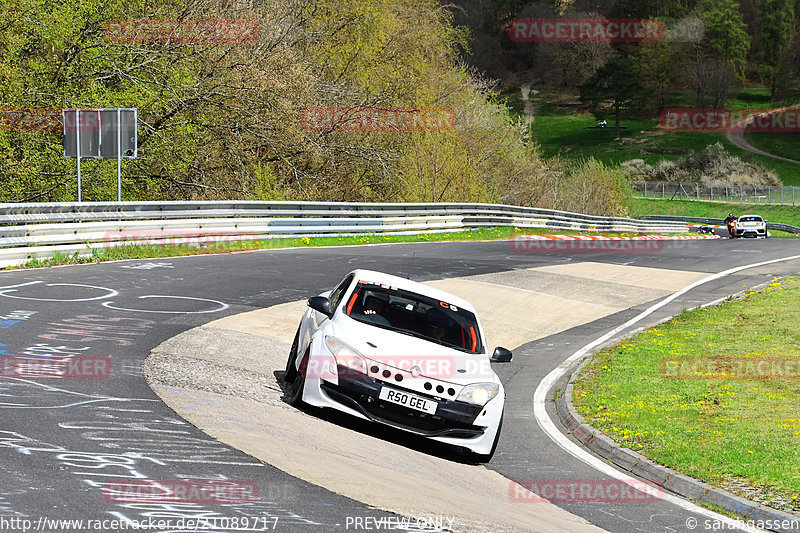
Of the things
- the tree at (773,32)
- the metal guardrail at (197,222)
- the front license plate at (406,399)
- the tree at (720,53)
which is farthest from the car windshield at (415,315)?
the tree at (773,32)

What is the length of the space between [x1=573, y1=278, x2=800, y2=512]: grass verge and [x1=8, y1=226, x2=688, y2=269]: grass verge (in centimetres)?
1082

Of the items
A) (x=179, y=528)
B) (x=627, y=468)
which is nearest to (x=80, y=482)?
(x=179, y=528)

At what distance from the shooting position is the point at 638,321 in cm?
1834

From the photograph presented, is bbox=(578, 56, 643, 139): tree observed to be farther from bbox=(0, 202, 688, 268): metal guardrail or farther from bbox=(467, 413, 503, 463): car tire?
bbox=(467, 413, 503, 463): car tire

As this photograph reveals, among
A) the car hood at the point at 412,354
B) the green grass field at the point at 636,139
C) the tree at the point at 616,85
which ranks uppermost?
the tree at the point at 616,85

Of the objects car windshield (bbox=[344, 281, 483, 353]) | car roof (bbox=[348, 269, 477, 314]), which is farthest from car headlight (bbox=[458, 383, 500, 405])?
car roof (bbox=[348, 269, 477, 314])

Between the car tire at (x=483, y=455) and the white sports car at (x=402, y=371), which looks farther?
the car tire at (x=483, y=455)

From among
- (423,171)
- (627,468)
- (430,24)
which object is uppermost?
(430,24)

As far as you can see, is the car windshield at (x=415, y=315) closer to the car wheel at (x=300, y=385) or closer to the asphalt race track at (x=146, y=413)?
the car wheel at (x=300, y=385)

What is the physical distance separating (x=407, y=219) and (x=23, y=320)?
66.7ft

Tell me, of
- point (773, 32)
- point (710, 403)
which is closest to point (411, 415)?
point (710, 403)

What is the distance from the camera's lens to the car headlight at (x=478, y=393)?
8.49m

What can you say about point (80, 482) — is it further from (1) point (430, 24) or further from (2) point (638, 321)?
(1) point (430, 24)

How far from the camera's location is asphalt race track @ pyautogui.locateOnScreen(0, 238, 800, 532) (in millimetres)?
5773
